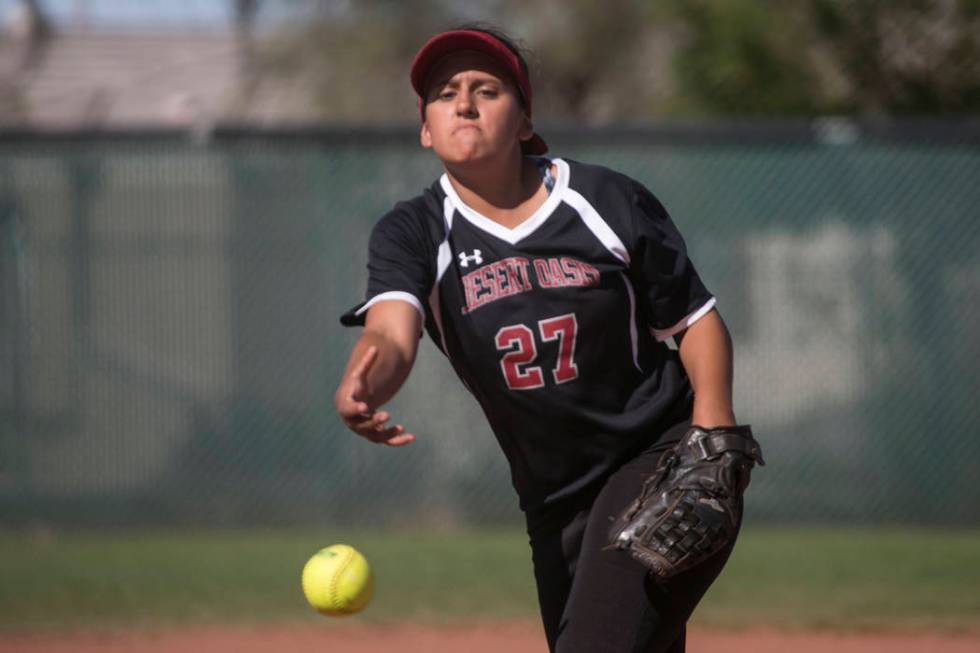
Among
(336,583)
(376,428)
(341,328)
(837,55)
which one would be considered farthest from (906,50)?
(376,428)

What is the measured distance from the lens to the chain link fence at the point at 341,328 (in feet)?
31.6

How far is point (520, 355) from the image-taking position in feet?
10.5

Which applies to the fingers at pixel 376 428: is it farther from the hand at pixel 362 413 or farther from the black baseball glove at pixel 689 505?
the black baseball glove at pixel 689 505

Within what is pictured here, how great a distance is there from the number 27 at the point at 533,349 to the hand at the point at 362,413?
0.56m

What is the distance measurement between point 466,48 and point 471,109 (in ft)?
0.53

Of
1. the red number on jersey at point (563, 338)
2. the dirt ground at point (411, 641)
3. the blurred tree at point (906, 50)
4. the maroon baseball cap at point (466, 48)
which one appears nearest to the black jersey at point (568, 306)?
the red number on jersey at point (563, 338)

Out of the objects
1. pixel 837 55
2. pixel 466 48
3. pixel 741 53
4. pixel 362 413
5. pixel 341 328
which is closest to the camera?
pixel 362 413

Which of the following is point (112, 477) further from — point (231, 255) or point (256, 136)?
point (256, 136)

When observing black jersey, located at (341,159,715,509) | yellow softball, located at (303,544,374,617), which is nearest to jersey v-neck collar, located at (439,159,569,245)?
black jersey, located at (341,159,715,509)

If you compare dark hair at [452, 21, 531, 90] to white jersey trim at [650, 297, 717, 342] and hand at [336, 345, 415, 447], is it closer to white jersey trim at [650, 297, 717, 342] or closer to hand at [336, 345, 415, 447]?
white jersey trim at [650, 297, 717, 342]

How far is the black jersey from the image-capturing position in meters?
3.17

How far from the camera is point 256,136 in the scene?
395 inches

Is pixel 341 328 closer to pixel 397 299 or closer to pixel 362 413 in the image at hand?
pixel 397 299

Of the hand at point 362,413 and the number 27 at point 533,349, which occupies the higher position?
the number 27 at point 533,349
